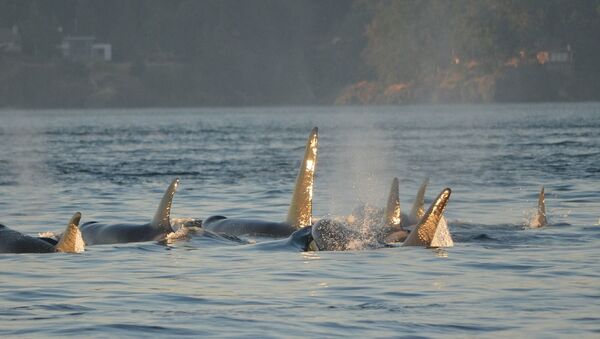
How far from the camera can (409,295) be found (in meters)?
14.9

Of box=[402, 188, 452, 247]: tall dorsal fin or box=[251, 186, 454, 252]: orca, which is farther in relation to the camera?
box=[251, 186, 454, 252]: orca

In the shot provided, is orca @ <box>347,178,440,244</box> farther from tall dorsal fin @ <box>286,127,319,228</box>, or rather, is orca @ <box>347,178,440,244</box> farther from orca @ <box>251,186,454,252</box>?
tall dorsal fin @ <box>286,127,319,228</box>

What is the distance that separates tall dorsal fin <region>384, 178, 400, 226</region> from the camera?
61.3 feet

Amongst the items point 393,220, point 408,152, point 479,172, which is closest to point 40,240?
point 393,220

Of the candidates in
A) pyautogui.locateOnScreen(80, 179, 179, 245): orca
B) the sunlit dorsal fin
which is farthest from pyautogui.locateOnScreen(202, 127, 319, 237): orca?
the sunlit dorsal fin

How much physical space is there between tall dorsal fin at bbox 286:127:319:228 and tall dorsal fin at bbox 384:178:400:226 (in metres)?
1.07

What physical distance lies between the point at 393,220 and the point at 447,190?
2.78 m

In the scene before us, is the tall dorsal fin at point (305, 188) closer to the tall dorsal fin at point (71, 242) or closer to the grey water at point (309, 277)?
the grey water at point (309, 277)

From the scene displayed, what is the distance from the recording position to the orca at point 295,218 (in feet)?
60.3

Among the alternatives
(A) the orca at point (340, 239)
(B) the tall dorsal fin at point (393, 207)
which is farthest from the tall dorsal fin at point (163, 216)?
(B) the tall dorsal fin at point (393, 207)

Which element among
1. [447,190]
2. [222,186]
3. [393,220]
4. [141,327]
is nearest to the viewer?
[141,327]

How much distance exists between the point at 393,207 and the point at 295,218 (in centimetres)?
145

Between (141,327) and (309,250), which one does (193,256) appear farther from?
(141,327)

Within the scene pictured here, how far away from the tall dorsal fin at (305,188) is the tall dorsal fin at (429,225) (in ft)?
4.89
